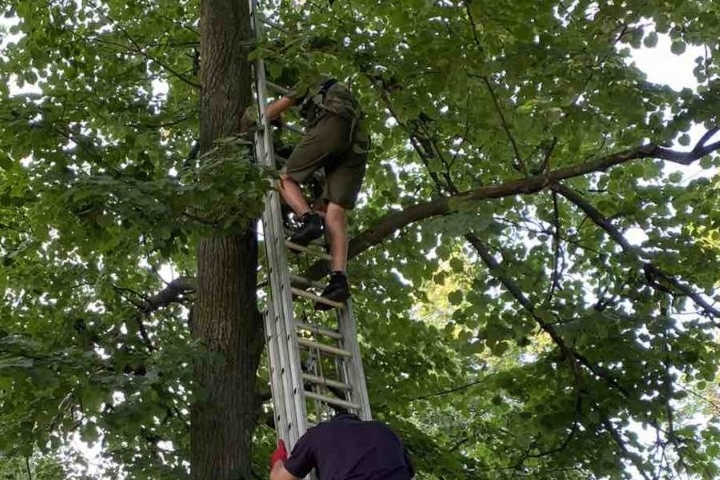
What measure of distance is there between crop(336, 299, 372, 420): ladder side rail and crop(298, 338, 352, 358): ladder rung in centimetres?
4

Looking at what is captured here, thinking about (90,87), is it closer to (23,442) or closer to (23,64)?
(23,64)

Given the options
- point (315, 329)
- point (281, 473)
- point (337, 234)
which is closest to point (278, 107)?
point (337, 234)

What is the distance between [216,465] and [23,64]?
13.1 ft

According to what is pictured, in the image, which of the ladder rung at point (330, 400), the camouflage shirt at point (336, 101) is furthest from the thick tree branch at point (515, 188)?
the ladder rung at point (330, 400)

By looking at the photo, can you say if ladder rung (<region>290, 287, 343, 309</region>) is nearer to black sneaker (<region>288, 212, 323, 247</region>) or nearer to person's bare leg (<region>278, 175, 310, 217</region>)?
black sneaker (<region>288, 212, 323, 247</region>)

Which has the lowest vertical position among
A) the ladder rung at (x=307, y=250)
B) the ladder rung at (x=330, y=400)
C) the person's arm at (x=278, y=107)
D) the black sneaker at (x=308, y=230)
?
the ladder rung at (x=330, y=400)

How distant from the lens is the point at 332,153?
480cm

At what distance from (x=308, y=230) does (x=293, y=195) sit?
32cm

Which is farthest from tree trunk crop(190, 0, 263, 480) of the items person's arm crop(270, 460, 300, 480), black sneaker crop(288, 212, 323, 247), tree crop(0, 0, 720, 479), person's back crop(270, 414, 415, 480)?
person's back crop(270, 414, 415, 480)

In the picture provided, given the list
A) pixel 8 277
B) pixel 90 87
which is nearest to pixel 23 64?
pixel 90 87

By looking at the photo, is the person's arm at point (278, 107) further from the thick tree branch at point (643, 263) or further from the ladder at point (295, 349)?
the thick tree branch at point (643, 263)

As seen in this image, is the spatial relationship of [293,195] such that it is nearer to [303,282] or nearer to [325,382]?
[303,282]

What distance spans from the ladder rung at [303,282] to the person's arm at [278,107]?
3.45ft

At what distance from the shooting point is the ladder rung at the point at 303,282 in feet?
15.0
